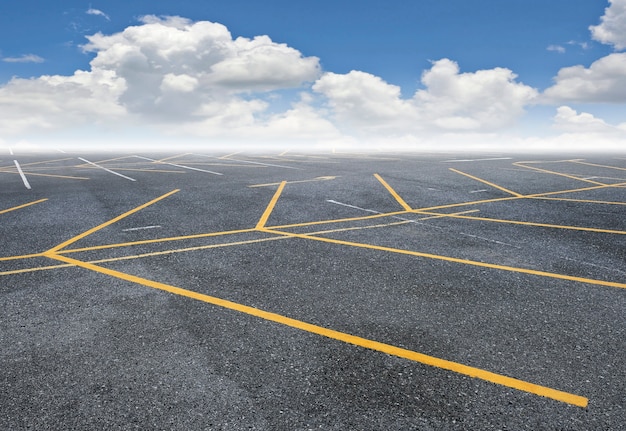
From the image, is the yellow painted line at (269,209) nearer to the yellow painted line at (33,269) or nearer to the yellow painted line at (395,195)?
the yellow painted line at (395,195)

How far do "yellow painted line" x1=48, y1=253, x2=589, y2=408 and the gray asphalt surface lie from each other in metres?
0.03

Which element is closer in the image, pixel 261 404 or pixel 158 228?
pixel 261 404

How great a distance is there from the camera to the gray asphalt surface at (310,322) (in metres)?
2.61

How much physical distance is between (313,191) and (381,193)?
199 centimetres

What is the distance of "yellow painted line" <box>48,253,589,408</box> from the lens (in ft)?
9.05

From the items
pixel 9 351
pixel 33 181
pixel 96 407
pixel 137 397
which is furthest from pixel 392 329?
pixel 33 181

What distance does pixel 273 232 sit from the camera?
7.08 m

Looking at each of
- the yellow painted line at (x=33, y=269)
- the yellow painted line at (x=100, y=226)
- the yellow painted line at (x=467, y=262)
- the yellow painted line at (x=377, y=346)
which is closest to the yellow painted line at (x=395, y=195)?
the yellow painted line at (x=467, y=262)

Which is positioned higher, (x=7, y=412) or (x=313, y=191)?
(x=313, y=191)

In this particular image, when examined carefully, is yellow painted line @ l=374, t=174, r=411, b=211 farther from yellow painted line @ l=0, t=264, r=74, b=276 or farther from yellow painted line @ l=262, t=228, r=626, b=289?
yellow painted line @ l=0, t=264, r=74, b=276

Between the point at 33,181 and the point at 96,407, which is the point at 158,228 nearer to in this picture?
the point at 96,407

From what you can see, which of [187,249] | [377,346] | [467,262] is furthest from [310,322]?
[187,249]

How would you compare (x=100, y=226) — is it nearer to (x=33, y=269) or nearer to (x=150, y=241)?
(x=150, y=241)

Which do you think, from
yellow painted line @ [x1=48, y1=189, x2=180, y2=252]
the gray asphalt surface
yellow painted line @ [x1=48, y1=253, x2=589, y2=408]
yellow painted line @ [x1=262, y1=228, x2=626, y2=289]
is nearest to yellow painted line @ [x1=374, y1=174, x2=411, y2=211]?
the gray asphalt surface
